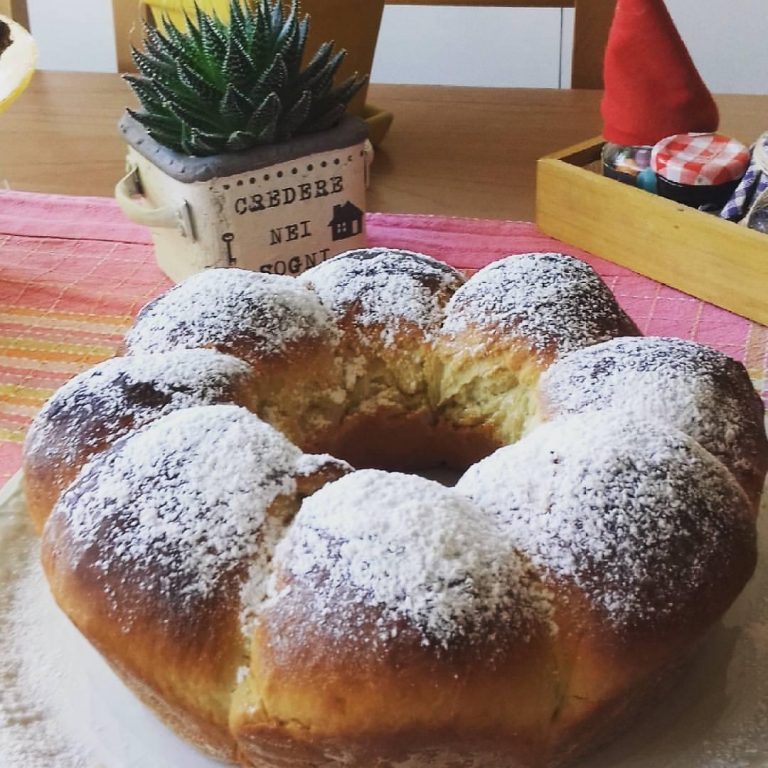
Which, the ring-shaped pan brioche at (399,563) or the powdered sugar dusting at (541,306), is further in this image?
the powdered sugar dusting at (541,306)

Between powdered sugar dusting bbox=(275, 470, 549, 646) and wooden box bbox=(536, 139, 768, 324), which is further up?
powdered sugar dusting bbox=(275, 470, 549, 646)

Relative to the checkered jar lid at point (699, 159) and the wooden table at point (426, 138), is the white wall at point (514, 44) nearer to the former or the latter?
the wooden table at point (426, 138)

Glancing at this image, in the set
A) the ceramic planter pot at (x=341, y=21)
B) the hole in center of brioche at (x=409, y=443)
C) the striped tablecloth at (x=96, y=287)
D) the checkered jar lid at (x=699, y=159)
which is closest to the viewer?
the hole in center of brioche at (x=409, y=443)

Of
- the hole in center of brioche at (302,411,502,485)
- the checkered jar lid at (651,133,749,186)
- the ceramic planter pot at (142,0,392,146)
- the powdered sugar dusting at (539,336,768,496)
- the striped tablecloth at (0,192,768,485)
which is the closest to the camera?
the powdered sugar dusting at (539,336,768,496)

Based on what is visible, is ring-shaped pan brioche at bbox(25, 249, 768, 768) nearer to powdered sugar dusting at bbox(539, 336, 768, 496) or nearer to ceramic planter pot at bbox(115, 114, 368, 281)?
powdered sugar dusting at bbox(539, 336, 768, 496)

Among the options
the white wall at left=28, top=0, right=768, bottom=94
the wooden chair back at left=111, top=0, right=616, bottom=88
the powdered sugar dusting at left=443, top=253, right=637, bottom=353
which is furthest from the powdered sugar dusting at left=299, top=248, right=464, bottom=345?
the white wall at left=28, top=0, right=768, bottom=94

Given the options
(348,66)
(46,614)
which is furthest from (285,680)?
(348,66)

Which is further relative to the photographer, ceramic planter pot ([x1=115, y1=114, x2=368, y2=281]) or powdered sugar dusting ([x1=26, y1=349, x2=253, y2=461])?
ceramic planter pot ([x1=115, y1=114, x2=368, y2=281])

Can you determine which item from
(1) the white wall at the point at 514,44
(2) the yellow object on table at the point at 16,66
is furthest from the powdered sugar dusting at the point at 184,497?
(1) the white wall at the point at 514,44

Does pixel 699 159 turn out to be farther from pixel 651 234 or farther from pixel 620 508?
pixel 620 508
